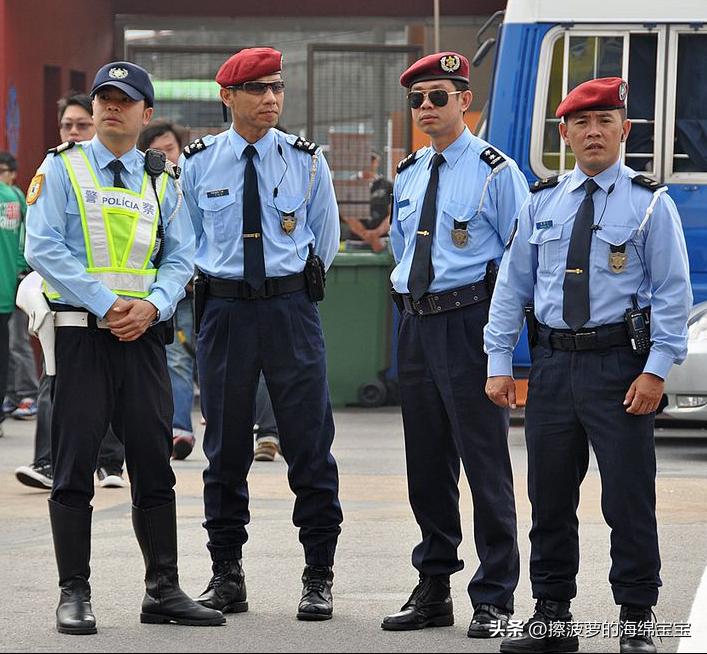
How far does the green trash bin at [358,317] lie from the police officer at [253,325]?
27.4 ft

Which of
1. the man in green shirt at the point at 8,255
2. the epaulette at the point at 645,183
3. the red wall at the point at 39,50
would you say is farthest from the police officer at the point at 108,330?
the red wall at the point at 39,50

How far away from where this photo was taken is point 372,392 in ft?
49.8

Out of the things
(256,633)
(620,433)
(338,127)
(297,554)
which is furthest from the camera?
(338,127)

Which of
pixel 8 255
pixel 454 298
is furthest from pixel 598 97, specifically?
pixel 8 255

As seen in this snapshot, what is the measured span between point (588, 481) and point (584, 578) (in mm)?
2912

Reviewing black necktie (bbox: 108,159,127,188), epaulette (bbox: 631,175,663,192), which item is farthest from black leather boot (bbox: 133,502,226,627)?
epaulette (bbox: 631,175,663,192)

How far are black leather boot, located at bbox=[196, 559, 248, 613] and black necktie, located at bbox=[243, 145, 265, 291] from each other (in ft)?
3.55

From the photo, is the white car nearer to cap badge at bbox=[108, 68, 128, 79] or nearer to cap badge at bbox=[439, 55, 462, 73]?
cap badge at bbox=[439, 55, 462, 73]

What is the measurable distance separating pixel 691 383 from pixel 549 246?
5.83 meters

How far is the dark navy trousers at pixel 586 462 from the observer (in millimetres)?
5684

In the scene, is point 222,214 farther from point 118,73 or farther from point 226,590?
point 226,590

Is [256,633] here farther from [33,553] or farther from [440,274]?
[33,553]

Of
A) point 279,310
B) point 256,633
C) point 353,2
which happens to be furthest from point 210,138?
point 353,2

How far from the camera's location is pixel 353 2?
1977 cm
